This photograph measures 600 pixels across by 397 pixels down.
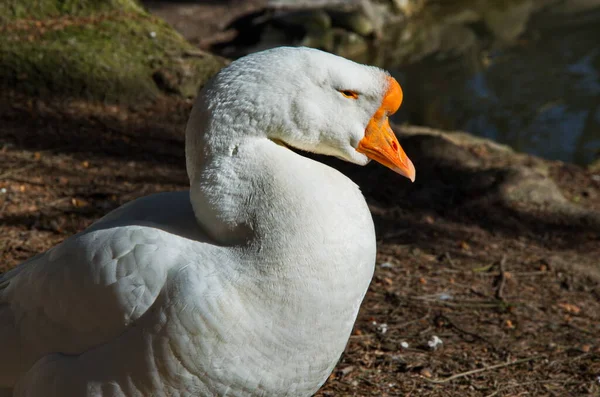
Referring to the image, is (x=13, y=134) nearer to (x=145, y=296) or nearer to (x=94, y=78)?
(x=94, y=78)

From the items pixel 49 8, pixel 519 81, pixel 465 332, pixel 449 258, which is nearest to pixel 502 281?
pixel 449 258

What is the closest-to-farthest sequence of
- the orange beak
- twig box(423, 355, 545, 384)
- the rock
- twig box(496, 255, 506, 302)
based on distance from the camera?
the orange beak
twig box(423, 355, 545, 384)
twig box(496, 255, 506, 302)
the rock

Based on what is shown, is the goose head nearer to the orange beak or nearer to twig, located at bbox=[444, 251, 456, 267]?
the orange beak

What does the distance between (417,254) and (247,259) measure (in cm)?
265

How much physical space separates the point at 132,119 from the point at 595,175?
429cm

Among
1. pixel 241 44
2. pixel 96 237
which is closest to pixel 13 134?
pixel 96 237

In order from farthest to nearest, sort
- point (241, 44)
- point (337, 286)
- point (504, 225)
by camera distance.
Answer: point (241, 44), point (504, 225), point (337, 286)

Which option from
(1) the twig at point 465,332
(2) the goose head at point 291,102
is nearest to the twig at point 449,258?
(1) the twig at point 465,332

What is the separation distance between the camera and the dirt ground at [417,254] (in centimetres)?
374

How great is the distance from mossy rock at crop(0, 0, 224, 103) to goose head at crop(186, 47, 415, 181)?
3.87m

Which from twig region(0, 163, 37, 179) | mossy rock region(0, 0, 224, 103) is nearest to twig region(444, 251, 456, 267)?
mossy rock region(0, 0, 224, 103)

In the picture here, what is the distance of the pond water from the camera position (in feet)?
32.2

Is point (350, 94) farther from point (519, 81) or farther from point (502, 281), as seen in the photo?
point (519, 81)

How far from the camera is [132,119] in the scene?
601 centimetres
